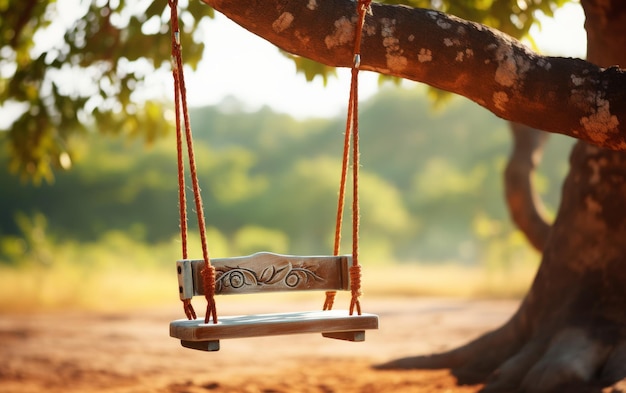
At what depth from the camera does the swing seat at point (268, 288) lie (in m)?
3.26

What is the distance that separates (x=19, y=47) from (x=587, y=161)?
17.0ft

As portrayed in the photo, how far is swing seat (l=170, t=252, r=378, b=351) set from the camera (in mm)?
3256

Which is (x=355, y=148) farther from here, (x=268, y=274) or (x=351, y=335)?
(x=351, y=335)

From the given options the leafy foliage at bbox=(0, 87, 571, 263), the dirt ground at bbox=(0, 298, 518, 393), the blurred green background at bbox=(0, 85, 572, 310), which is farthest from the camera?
the leafy foliage at bbox=(0, 87, 571, 263)

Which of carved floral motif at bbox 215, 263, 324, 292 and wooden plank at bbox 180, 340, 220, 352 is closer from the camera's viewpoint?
wooden plank at bbox 180, 340, 220, 352

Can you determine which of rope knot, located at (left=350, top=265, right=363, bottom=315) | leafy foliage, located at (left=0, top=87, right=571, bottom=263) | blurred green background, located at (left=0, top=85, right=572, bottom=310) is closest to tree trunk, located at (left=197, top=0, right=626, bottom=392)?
rope knot, located at (left=350, top=265, right=363, bottom=315)

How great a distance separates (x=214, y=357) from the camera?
8.60m

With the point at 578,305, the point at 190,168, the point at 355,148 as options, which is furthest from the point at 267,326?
the point at 578,305

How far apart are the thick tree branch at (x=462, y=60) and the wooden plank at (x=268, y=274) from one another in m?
0.81

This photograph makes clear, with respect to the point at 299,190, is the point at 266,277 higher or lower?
lower

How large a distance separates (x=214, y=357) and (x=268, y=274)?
17.0ft

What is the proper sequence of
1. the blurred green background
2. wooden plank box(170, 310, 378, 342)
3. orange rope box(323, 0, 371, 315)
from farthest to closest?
the blurred green background → orange rope box(323, 0, 371, 315) → wooden plank box(170, 310, 378, 342)

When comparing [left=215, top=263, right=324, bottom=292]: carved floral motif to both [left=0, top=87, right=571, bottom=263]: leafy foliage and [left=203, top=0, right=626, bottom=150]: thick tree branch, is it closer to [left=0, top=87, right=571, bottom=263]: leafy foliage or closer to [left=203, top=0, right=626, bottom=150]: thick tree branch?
[left=203, top=0, right=626, bottom=150]: thick tree branch

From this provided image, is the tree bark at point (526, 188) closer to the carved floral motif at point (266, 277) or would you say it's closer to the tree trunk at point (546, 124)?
the tree trunk at point (546, 124)
